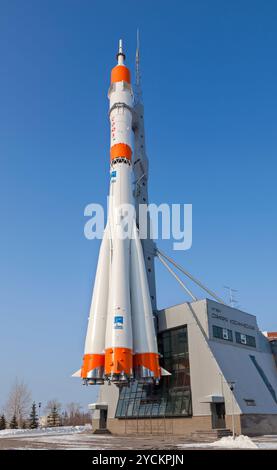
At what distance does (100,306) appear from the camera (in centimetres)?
3612

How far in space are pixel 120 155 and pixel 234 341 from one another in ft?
75.9

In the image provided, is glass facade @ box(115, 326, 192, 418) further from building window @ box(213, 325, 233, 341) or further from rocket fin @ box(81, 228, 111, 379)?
rocket fin @ box(81, 228, 111, 379)

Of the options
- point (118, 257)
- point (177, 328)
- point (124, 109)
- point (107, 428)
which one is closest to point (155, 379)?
point (177, 328)

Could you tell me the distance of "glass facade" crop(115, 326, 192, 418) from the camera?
3800cm

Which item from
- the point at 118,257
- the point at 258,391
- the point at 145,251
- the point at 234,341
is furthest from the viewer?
the point at 145,251

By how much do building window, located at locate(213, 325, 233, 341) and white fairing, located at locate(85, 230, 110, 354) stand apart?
11626 mm

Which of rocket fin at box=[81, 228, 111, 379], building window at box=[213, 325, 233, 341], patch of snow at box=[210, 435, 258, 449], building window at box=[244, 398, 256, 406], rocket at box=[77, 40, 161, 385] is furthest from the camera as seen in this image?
building window at box=[213, 325, 233, 341]

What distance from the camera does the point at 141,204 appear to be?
48.4m

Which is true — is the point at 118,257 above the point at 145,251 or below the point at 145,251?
below

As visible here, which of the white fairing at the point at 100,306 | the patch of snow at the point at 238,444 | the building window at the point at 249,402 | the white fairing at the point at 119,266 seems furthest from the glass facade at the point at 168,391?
the patch of snow at the point at 238,444

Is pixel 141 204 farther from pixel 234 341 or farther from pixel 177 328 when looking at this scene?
pixel 234 341

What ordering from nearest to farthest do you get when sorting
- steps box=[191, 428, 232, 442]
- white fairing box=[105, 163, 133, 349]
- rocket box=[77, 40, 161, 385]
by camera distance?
steps box=[191, 428, 232, 442], rocket box=[77, 40, 161, 385], white fairing box=[105, 163, 133, 349]

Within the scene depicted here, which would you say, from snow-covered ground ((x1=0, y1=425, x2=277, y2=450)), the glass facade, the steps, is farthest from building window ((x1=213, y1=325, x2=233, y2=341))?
snow-covered ground ((x1=0, y1=425, x2=277, y2=450))

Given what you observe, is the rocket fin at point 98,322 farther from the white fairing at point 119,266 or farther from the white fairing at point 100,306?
the white fairing at point 119,266
